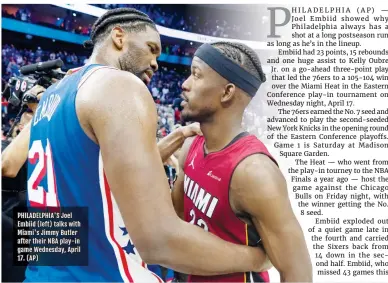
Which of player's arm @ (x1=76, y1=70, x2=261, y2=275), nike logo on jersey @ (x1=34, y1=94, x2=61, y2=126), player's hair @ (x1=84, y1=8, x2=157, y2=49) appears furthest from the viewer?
player's hair @ (x1=84, y1=8, x2=157, y2=49)

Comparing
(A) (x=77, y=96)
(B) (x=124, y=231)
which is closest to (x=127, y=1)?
(A) (x=77, y=96)

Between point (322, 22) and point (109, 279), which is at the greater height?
point (322, 22)

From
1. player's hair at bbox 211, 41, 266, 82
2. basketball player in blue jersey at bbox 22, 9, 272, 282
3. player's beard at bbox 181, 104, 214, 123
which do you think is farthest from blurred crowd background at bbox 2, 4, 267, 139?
basketball player in blue jersey at bbox 22, 9, 272, 282

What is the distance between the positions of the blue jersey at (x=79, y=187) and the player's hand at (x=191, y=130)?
15.9 inches

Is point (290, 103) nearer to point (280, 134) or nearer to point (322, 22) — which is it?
point (280, 134)

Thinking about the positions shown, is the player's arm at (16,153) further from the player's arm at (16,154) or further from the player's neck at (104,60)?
the player's neck at (104,60)

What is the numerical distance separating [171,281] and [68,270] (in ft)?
1.50

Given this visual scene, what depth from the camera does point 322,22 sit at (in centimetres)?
103

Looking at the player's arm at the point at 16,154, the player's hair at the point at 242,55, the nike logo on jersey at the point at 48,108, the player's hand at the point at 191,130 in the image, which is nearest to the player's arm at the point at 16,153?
the player's arm at the point at 16,154

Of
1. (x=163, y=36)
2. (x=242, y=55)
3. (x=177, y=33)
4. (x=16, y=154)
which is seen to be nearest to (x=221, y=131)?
(x=242, y=55)

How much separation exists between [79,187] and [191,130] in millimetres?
452

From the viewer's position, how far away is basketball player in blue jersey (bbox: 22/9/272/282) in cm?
46

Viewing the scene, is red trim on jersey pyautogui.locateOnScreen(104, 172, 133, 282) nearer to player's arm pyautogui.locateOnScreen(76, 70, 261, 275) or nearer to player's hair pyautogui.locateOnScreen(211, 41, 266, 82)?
player's arm pyautogui.locateOnScreen(76, 70, 261, 275)

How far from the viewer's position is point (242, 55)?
82 centimetres
